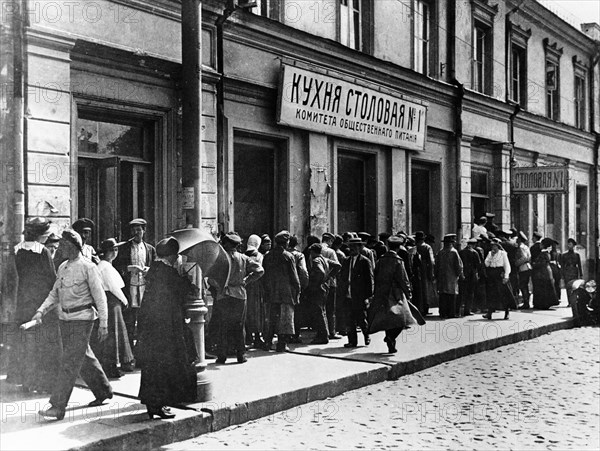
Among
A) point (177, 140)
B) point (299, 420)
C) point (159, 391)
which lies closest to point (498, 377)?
point (299, 420)

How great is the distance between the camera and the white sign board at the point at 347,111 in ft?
41.1

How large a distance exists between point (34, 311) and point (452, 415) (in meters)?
4.15

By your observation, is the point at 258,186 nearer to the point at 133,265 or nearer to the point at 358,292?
the point at 358,292

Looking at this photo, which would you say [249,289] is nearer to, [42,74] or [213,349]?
[213,349]

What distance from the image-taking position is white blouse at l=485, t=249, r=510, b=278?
44.0ft

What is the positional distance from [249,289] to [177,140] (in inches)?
104

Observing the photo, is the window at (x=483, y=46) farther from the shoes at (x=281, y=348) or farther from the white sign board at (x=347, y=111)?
the shoes at (x=281, y=348)

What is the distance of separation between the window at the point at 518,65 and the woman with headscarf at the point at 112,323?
16053 millimetres

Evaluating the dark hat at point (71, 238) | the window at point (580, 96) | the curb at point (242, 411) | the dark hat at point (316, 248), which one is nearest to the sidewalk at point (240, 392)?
the curb at point (242, 411)

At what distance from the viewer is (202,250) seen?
6.45 metres

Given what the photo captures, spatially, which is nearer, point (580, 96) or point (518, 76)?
point (518, 76)

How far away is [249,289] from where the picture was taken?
31.6 feet

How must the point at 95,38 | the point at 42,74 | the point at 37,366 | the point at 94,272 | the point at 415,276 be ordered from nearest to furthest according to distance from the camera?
1. the point at 94,272
2. the point at 37,366
3. the point at 42,74
4. the point at 95,38
5. the point at 415,276

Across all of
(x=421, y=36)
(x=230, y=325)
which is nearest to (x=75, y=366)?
(x=230, y=325)
